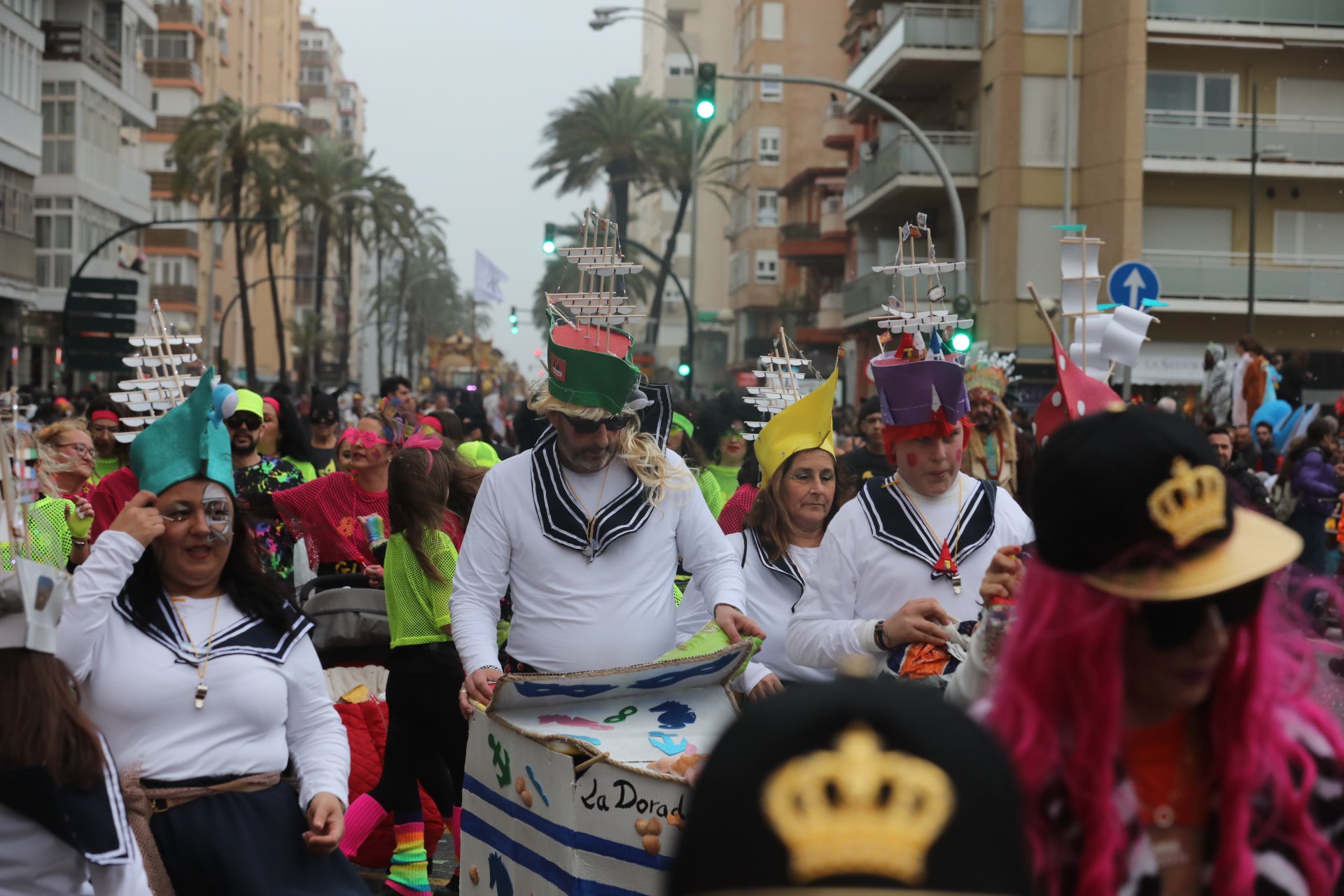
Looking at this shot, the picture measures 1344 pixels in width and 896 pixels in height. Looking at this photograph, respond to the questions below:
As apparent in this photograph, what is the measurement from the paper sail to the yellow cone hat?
83.5 inches

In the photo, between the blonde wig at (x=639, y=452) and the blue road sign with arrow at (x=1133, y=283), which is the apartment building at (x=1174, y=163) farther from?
the blonde wig at (x=639, y=452)

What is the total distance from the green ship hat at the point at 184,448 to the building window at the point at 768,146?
2881 inches

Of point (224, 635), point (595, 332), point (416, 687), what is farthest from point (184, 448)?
point (416, 687)

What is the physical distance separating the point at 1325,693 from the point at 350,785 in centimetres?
590

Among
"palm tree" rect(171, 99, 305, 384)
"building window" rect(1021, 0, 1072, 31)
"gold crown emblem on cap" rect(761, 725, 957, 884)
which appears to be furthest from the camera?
"palm tree" rect(171, 99, 305, 384)

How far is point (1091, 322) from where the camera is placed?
5078mm

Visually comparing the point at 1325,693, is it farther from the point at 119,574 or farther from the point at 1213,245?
the point at 1213,245

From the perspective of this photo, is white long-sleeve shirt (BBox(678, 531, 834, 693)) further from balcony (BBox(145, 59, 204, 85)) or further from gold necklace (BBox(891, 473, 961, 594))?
balcony (BBox(145, 59, 204, 85))

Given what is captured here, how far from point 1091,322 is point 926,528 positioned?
785 mm

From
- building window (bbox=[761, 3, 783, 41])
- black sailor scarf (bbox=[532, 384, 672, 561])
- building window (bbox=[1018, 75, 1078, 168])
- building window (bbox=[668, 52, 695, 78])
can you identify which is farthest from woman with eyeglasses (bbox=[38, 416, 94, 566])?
building window (bbox=[668, 52, 695, 78])

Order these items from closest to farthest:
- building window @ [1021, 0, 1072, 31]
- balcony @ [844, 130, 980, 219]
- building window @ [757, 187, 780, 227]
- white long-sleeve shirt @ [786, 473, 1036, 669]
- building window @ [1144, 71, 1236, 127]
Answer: white long-sleeve shirt @ [786, 473, 1036, 669]
building window @ [1144, 71, 1236, 127]
building window @ [1021, 0, 1072, 31]
balcony @ [844, 130, 980, 219]
building window @ [757, 187, 780, 227]

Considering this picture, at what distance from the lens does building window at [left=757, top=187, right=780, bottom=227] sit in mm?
77625

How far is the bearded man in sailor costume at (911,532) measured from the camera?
16.2ft

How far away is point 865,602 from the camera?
5.00 meters
